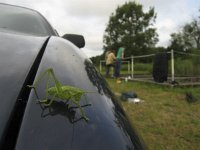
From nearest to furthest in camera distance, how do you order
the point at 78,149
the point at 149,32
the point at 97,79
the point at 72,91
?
the point at 78,149 → the point at 72,91 → the point at 97,79 → the point at 149,32

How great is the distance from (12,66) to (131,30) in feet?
168

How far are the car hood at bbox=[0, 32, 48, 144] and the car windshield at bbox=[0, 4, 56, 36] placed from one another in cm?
62

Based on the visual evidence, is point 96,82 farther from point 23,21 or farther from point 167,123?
point 167,123

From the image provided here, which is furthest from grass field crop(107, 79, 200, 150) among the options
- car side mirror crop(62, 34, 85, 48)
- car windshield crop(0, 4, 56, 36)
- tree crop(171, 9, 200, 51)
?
tree crop(171, 9, 200, 51)

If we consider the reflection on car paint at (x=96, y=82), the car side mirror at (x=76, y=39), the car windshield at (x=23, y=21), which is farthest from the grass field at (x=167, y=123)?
the reflection on car paint at (x=96, y=82)

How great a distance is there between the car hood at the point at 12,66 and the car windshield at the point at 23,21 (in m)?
0.62

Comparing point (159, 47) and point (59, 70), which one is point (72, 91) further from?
point (159, 47)

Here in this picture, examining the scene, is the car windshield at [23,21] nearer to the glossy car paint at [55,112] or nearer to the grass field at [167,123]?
the glossy car paint at [55,112]

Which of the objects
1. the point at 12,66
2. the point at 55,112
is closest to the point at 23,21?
the point at 12,66

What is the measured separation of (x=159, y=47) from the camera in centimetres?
5659

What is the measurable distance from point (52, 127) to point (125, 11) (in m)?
53.2

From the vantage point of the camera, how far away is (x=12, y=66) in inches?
42.5

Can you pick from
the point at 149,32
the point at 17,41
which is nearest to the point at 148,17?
the point at 149,32

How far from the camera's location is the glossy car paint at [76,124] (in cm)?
78
